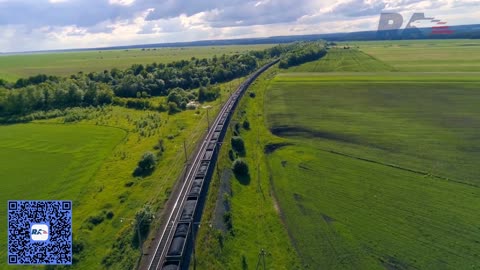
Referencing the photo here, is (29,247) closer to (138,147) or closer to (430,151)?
(138,147)

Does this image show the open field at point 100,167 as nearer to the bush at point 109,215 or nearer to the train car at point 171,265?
the bush at point 109,215

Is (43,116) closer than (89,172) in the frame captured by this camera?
No

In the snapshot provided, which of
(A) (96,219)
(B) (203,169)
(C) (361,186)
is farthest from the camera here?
(B) (203,169)

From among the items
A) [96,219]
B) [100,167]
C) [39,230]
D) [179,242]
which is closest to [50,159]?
[100,167]

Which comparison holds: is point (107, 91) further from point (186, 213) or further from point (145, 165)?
point (186, 213)

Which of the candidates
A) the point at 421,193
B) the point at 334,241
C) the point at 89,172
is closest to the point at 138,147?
the point at 89,172

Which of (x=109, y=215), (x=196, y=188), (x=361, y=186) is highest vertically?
(x=196, y=188)

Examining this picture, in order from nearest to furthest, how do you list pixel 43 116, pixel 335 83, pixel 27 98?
pixel 43 116 → pixel 27 98 → pixel 335 83
